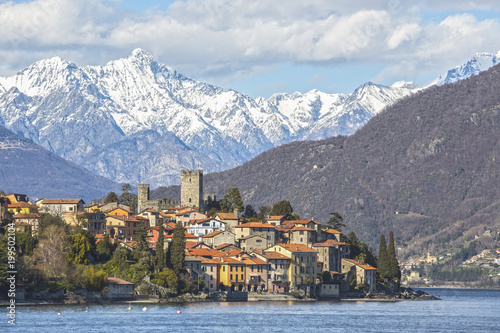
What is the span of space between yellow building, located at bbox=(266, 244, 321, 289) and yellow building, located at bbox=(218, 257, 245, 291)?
7.89 meters

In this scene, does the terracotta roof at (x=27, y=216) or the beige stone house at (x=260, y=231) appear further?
the beige stone house at (x=260, y=231)

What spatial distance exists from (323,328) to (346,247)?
2125 inches

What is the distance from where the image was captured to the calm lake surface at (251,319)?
104556mm

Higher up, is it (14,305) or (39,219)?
(39,219)

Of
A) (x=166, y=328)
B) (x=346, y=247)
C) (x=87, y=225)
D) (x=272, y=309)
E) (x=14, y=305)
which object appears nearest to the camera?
(x=166, y=328)

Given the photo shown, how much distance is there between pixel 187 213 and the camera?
561 ft

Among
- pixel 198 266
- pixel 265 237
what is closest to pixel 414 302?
pixel 265 237

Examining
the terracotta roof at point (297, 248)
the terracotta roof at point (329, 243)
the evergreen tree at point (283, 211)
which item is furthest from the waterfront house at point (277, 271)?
the evergreen tree at point (283, 211)

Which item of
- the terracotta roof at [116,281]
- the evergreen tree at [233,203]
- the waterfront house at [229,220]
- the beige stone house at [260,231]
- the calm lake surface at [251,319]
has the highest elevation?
the evergreen tree at [233,203]

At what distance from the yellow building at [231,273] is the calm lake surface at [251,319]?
549cm

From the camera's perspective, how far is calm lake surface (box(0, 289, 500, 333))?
343ft

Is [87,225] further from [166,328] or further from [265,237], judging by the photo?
[166,328]

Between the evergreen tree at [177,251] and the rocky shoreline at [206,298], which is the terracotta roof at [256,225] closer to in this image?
the rocky shoreline at [206,298]

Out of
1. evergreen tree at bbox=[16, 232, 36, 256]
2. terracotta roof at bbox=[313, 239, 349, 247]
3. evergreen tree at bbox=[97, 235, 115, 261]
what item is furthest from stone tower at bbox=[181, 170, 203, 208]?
evergreen tree at bbox=[16, 232, 36, 256]
